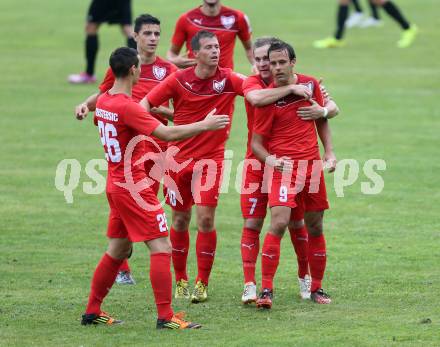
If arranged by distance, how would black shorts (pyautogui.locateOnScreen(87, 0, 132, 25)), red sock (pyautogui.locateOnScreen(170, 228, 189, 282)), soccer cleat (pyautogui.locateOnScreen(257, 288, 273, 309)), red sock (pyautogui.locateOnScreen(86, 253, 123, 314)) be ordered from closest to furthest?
red sock (pyautogui.locateOnScreen(86, 253, 123, 314))
soccer cleat (pyautogui.locateOnScreen(257, 288, 273, 309))
red sock (pyautogui.locateOnScreen(170, 228, 189, 282))
black shorts (pyautogui.locateOnScreen(87, 0, 132, 25))

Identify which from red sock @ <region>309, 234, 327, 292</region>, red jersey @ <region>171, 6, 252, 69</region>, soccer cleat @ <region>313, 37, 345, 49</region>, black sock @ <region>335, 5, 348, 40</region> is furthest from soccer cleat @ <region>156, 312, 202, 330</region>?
soccer cleat @ <region>313, 37, 345, 49</region>

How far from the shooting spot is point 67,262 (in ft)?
37.8

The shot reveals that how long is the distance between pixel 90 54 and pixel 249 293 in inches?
538

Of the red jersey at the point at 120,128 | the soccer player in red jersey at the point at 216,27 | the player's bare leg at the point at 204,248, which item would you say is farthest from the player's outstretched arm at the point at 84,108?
the soccer player in red jersey at the point at 216,27

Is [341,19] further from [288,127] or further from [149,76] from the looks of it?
[288,127]

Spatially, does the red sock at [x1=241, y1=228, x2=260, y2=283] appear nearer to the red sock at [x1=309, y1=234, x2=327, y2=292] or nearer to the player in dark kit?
the red sock at [x1=309, y1=234, x2=327, y2=292]

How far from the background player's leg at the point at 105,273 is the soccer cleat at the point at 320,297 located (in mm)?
1924

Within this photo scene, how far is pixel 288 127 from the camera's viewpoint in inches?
380

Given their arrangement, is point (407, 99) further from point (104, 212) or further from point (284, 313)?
point (284, 313)

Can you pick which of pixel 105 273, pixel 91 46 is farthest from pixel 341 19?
pixel 105 273

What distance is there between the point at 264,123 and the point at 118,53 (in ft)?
5.26

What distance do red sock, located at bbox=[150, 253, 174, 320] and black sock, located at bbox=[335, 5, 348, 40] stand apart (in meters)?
18.4

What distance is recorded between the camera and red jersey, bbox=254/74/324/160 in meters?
9.59

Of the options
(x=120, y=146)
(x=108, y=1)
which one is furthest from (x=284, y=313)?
(x=108, y=1)
